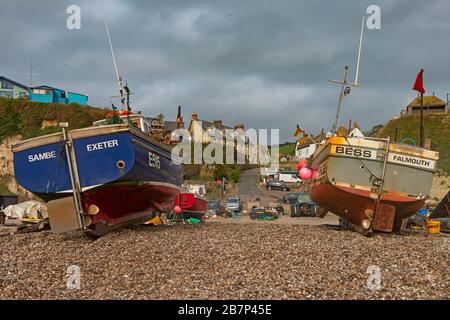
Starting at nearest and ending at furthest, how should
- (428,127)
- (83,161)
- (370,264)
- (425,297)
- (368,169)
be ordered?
(425,297), (370,264), (83,161), (368,169), (428,127)

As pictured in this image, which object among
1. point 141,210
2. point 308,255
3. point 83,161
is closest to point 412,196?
point 308,255

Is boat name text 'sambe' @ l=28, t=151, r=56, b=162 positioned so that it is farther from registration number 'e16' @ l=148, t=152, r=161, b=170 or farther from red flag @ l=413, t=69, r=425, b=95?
red flag @ l=413, t=69, r=425, b=95

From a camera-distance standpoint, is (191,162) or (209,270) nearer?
(209,270)

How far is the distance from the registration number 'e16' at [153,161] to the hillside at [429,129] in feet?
220

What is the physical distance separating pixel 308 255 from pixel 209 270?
109 inches

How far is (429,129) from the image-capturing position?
86.5 m

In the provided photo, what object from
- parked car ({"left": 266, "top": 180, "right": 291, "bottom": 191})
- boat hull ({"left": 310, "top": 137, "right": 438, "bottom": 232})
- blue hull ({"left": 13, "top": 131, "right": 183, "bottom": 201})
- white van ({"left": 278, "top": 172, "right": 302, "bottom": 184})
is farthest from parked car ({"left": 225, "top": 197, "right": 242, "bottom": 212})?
white van ({"left": 278, "top": 172, "right": 302, "bottom": 184})

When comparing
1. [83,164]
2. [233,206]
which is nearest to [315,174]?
[83,164]

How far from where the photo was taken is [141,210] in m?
17.3

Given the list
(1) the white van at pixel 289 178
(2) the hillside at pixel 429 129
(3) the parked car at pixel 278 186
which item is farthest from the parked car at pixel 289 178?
(2) the hillside at pixel 429 129

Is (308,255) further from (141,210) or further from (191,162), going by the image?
(191,162)

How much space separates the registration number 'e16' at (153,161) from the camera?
16.4 meters

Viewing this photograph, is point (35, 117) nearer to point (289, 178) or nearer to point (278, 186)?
point (278, 186)

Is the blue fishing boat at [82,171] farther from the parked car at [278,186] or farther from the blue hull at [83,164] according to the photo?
the parked car at [278,186]
